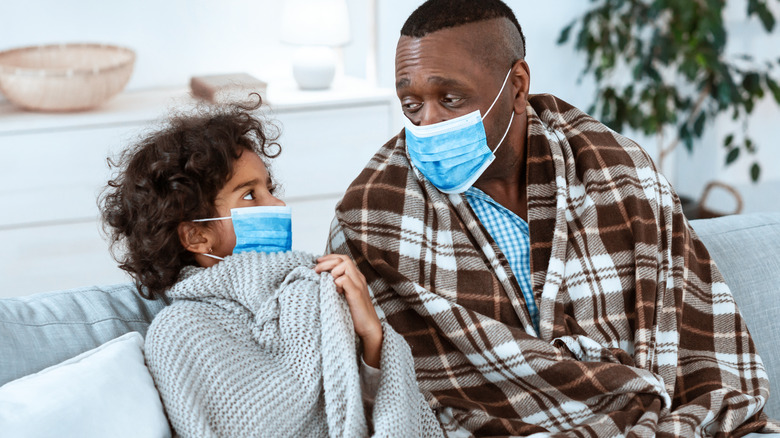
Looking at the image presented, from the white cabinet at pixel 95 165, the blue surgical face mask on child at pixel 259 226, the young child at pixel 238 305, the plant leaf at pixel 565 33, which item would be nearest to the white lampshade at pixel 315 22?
the white cabinet at pixel 95 165

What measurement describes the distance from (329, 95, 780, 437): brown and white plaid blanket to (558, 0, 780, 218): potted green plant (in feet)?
5.85

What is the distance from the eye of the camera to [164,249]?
1346 mm

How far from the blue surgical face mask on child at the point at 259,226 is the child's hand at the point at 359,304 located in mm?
105

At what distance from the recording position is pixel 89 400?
114cm

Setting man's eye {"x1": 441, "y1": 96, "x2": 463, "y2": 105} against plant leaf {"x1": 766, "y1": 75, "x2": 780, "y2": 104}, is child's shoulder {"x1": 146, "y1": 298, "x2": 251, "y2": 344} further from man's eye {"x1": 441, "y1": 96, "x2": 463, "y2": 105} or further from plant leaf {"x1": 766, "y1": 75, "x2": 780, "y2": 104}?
plant leaf {"x1": 766, "y1": 75, "x2": 780, "y2": 104}

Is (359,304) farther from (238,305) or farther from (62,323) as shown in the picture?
(62,323)

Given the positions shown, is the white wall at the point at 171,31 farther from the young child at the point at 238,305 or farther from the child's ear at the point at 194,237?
the child's ear at the point at 194,237

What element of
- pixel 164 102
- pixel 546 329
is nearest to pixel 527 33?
pixel 164 102

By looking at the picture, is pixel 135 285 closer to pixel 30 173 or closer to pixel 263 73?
pixel 30 173

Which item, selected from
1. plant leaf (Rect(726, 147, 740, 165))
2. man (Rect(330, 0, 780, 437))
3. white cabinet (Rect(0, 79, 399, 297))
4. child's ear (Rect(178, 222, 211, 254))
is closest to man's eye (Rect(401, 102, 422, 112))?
man (Rect(330, 0, 780, 437))

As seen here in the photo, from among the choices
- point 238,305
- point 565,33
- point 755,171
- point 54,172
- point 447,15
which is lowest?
point 755,171

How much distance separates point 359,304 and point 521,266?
393mm

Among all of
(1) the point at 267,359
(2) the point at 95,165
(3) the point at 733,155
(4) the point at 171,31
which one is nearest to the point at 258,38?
(4) the point at 171,31

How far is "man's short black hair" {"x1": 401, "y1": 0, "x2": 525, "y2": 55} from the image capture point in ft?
5.12
